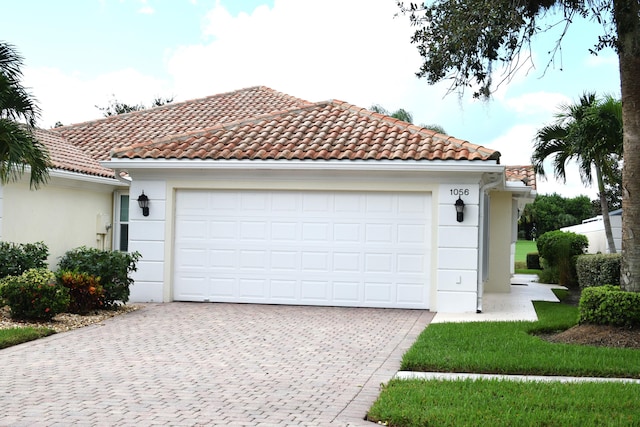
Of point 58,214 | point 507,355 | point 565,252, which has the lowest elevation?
point 507,355

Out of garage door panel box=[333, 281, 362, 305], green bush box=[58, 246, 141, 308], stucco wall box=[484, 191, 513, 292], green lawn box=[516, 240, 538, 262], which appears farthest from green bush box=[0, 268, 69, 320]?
green lawn box=[516, 240, 538, 262]

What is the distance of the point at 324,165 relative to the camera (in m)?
15.1

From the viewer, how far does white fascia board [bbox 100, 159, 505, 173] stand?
14.5 m

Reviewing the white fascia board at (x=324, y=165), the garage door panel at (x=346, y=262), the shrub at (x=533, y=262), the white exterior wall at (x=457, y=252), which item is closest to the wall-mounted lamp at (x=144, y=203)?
the white fascia board at (x=324, y=165)

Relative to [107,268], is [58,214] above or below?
above

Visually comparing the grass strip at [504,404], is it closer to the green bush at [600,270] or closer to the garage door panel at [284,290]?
the garage door panel at [284,290]

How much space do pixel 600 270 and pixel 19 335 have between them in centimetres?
1282

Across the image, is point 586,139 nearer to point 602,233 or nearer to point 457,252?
point 457,252

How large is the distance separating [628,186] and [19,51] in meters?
10.9

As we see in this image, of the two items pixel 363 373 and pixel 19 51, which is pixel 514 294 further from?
pixel 19 51

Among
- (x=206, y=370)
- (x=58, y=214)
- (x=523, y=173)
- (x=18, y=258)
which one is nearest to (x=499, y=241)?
(x=523, y=173)

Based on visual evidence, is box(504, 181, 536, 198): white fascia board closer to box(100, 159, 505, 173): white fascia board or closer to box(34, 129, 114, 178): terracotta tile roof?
box(100, 159, 505, 173): white fascia board

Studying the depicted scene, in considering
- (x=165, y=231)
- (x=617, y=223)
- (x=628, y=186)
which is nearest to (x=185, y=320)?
(x=165, y=231)

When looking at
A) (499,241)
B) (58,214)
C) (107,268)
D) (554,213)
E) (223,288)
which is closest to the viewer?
(107,268)
